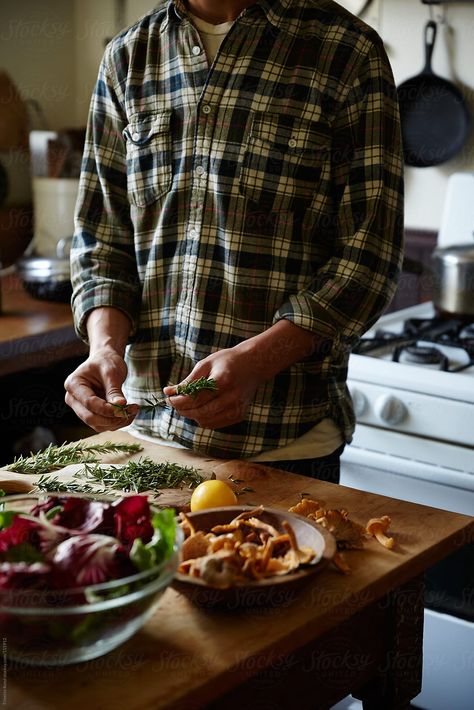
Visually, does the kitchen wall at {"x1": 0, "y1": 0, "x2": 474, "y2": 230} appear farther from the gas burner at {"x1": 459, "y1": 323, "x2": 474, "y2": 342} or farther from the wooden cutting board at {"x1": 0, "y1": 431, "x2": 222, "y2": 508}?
the wooden cutting board at {"x1": 0, "y1": 431, "x2": 222, "y2": 508}

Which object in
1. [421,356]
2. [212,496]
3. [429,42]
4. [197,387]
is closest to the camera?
[212,496]

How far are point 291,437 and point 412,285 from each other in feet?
4.43

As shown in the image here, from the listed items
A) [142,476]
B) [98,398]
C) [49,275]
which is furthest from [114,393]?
[49,275]

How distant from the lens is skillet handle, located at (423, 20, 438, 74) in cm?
256

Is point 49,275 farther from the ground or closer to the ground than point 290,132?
closer to the ground

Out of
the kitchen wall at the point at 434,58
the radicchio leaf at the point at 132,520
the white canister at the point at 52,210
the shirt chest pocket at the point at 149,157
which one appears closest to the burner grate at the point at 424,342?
the kitchen wall at the point at 434,58

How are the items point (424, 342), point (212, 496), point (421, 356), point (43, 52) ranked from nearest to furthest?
point (212, 496) < point (421, 356) < point (424, 342) < point (43, 52)

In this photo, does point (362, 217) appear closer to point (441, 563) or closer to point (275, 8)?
point (275, 8)

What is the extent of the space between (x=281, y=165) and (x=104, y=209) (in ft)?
1.06

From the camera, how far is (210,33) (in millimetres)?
1516

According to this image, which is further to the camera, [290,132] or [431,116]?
[431,116]

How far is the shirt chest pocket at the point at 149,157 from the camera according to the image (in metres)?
1.50

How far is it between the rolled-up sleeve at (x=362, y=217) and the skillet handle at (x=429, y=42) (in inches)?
48.1

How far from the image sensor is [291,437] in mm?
1479
